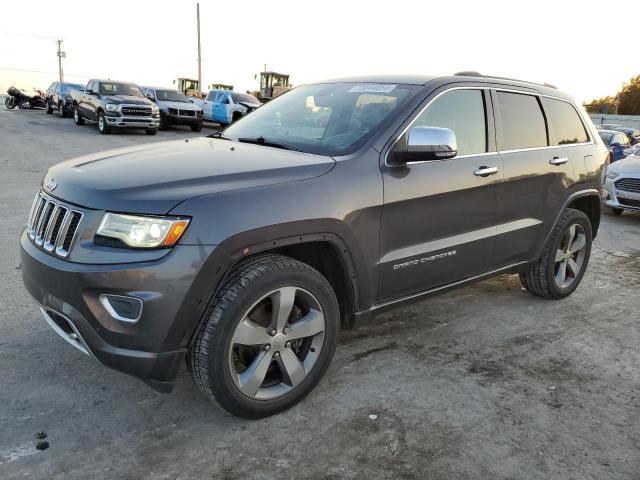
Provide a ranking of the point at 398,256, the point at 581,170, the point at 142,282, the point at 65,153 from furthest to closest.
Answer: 1. the point at 65,153
2. the point at 581,170
3. the point at 398,256
4. the point at 142,282

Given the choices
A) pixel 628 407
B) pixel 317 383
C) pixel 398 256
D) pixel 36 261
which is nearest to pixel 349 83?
pixel 398 256

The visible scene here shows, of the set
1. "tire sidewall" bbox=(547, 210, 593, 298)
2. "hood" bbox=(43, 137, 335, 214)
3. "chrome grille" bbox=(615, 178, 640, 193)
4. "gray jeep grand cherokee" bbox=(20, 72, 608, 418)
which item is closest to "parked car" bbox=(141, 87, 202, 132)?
"chrome grille" bbox=(615, 178, 640, 193)

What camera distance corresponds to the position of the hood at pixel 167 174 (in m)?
2.40

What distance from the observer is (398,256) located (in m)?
3.16

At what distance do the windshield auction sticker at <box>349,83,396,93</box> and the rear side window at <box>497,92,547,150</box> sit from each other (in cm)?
92

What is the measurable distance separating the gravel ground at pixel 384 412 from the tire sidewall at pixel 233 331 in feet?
0.35

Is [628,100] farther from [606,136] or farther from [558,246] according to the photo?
[558,246]

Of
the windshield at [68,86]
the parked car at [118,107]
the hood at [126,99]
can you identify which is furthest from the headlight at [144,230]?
the windshield at [68,86]

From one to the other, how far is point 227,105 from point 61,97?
8935 millimetres

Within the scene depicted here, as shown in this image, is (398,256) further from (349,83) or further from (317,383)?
(349,83)

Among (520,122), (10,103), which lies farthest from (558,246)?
(10,103)

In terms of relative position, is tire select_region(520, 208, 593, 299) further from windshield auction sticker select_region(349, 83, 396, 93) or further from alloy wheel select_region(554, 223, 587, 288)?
windshield auction sticker select_region(349, 83, 396, 93)

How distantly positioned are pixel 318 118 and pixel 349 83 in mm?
426

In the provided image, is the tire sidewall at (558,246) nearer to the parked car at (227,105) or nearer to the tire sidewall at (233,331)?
the tire sidewall at (233,331)
